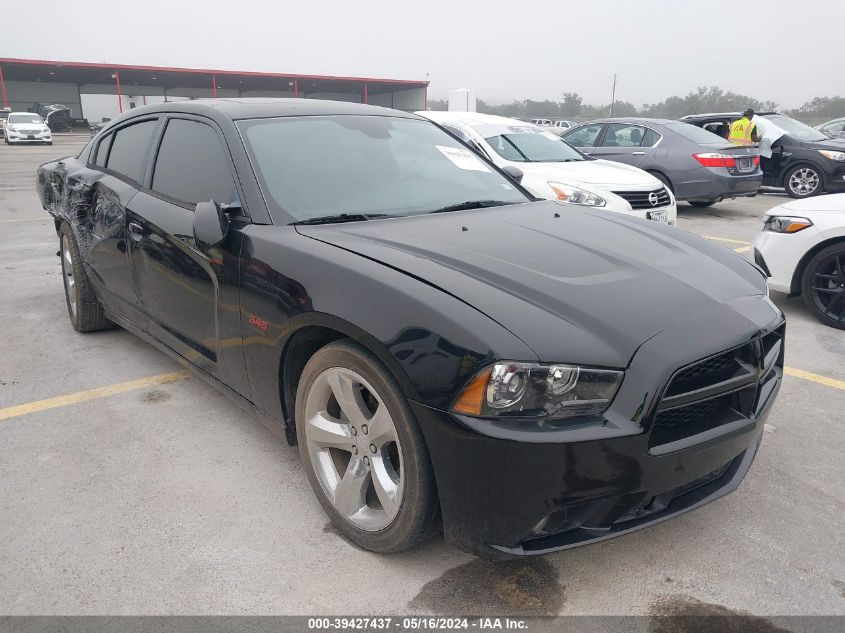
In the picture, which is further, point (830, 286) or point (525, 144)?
point (525, 144)

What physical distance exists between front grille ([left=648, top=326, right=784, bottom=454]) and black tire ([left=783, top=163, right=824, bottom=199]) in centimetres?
1094

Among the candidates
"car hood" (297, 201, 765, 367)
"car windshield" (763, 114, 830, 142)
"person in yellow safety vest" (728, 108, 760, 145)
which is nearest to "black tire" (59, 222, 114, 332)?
"car hood" (297, 201, 765, 367)

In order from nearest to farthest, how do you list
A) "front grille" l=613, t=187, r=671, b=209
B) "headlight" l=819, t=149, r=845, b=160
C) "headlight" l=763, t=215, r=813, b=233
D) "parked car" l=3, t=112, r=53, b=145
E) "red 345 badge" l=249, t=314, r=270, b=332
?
"red 345 badge" l=249, t=314, r=270, b=332
"headlight" l=763, t=215, r=813, b=233
"front grille" l=613, t=187, r=671, b=209
"headlight" l=819, t=149, r=845, b=160
"parked car" l=3, t=112, r=53, b=145

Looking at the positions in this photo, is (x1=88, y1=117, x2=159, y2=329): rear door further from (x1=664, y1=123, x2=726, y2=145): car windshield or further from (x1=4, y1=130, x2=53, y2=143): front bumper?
(x1=4, y1=130, x2=53, y2=143): front bumper

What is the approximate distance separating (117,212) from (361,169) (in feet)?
5.03

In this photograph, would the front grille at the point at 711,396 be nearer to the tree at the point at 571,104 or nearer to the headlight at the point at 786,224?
the headlight at the point at 786,224

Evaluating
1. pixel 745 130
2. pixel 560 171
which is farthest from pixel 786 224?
pixel 745 130

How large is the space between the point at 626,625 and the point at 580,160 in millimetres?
6802

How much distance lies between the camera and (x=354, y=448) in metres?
2.33

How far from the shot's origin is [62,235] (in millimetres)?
4711

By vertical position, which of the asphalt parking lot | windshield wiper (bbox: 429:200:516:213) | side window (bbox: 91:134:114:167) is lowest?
the asphalt parking lot

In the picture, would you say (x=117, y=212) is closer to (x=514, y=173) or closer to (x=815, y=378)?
(x=514, y=173)

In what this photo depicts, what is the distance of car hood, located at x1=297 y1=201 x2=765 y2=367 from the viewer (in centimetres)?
198

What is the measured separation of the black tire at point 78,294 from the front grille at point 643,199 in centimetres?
508
